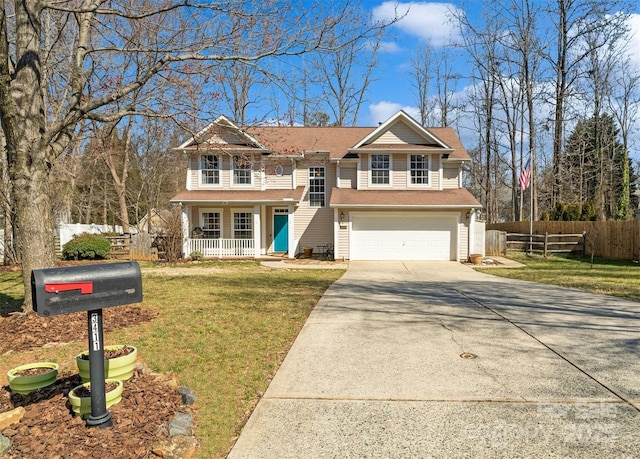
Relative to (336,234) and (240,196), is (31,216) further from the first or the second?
(336,234)

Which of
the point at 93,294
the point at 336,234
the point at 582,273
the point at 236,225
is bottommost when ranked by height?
the point at 582,273

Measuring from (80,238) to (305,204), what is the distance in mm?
10481

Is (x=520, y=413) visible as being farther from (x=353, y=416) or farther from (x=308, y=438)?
(x=308, y=438)

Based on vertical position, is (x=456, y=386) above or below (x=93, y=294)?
below

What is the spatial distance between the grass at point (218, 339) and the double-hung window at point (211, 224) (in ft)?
26.0

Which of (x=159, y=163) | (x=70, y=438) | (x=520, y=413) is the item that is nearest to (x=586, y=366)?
(x=520, y=413)

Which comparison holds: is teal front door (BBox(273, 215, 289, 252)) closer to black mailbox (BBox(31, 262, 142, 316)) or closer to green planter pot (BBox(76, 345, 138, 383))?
green planter pot (BBox(76, 345, 138, 383))

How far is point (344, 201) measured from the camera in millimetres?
17031

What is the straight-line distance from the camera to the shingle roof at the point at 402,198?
1686cm

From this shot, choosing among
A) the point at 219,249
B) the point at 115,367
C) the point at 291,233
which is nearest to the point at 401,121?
the point at 291,233

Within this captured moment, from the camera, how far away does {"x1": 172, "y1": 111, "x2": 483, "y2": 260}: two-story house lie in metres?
17.6

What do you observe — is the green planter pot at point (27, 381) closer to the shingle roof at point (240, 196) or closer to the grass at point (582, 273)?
the grass at point (582, 273)

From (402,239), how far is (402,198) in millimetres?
1850

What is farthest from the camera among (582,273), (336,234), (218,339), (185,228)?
(185,228)
